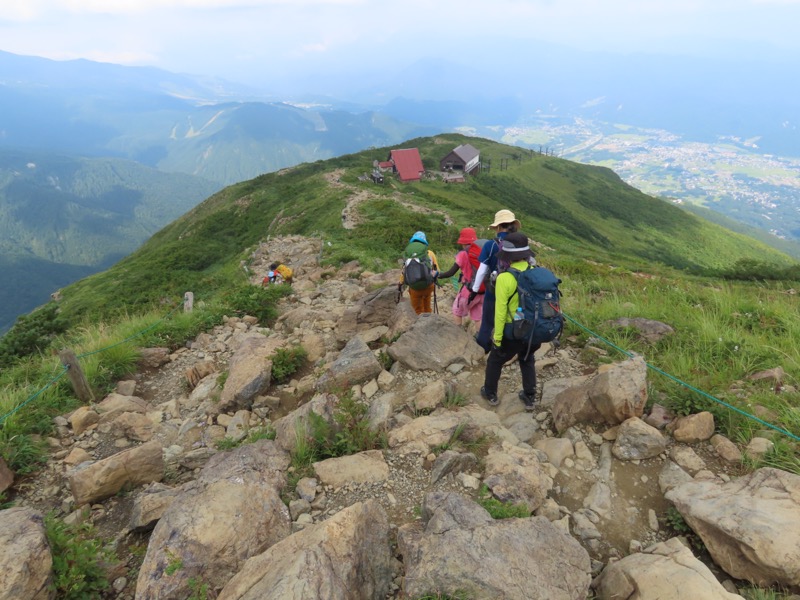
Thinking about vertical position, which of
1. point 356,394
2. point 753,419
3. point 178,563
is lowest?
point 356,394

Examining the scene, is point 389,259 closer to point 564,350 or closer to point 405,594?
point 564,350

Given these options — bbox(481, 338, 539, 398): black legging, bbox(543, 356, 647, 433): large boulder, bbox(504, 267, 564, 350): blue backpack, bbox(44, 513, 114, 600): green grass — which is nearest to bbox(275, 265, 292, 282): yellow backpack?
bbox(481, 338, 539, 398): black legging

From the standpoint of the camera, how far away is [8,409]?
6.18 metres

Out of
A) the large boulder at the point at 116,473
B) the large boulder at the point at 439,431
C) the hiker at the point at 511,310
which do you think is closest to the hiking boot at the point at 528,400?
the hiker at the point at 511,310

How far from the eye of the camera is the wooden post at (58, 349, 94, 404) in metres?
6.80

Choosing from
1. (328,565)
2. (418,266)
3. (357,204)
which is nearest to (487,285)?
(418,266)

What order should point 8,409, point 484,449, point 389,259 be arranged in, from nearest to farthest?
point 484,449 → point 8,409 → point 389,259

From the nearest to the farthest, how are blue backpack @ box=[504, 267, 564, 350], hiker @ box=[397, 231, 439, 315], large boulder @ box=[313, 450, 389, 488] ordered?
large boulder @ box=[313, 450, 389, 488] < blue backpack @ box=[504, 267, 564, 350] < hiker @ box=[397, 231, 439, 315]

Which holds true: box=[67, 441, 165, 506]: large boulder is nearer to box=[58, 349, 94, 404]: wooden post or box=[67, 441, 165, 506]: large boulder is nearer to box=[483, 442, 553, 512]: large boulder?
box=[58, 349, 94, 404]: wooden post

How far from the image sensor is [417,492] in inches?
171

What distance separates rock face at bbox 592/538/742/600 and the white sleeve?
441 cm

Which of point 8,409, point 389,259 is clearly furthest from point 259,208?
point 8,409

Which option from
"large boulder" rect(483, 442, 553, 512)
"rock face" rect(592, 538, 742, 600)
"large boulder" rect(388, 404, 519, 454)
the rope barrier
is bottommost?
the rope barrier

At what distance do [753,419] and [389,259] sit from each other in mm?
14898
